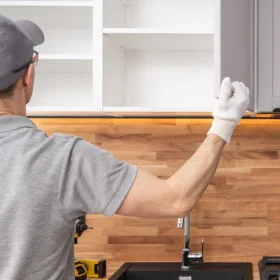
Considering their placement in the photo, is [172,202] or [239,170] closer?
[172,202]

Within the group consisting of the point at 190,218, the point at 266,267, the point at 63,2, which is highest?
the point at 63,2

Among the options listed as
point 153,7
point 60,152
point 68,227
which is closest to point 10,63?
point 60,152

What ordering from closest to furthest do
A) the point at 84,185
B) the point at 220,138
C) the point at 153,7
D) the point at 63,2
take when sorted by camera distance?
the point at 84,185, the point at 220,138, the point at 63,2, the point at 153,7

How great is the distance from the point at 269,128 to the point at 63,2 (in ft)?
3.38

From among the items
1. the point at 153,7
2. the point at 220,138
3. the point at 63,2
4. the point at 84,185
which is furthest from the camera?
the point at 153,7

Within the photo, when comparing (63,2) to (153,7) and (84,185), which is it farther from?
(84,185)

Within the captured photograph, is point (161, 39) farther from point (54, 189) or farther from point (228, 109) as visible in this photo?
point (54, 189)

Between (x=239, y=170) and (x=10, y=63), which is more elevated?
(x=10, y=63)

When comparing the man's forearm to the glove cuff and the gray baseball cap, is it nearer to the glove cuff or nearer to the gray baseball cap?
the glove cuff

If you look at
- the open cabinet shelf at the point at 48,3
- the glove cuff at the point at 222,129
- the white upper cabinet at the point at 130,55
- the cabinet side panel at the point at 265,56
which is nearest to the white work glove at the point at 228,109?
the glove cuff at the point at 222,129

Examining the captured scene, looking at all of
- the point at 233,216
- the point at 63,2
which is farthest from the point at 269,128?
the point at 63,2

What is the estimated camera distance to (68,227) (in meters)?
1.19

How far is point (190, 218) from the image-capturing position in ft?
8.04

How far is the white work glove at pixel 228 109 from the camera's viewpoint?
49.7 inches
